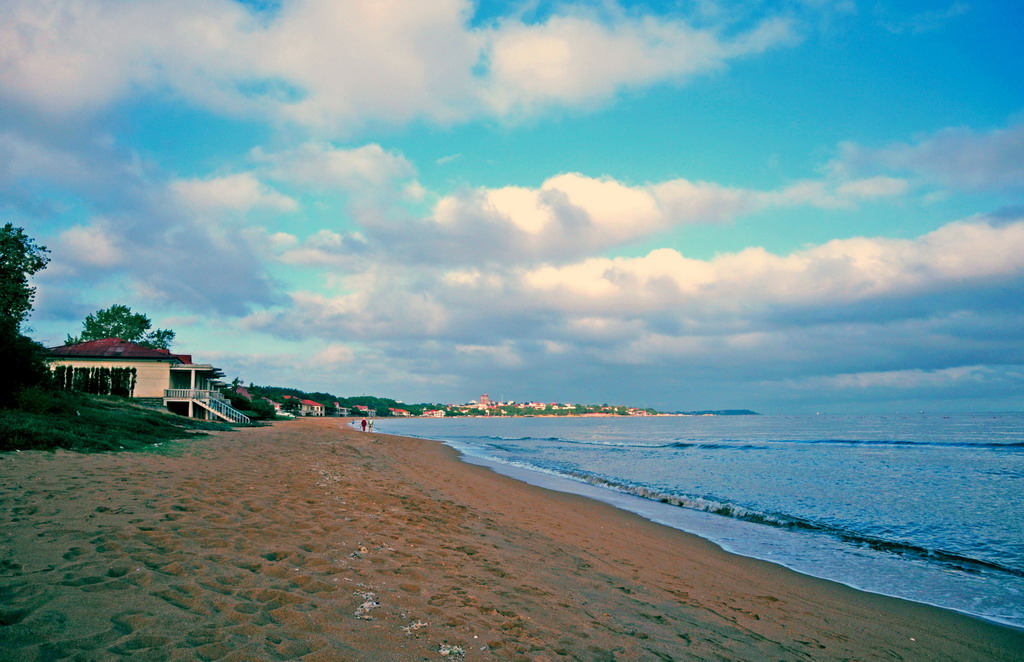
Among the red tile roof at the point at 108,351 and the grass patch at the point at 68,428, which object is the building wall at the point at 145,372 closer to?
the red tile roof at the point at 108,351

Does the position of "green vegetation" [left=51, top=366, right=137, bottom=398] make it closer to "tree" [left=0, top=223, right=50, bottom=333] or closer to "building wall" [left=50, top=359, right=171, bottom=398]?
"building wall" [left=50, top=359, right=171, bottom=398]

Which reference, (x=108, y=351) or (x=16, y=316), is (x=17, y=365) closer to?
(x=16, y=316)

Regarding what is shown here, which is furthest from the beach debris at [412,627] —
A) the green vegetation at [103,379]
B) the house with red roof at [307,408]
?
the house with red roof at [307,408]

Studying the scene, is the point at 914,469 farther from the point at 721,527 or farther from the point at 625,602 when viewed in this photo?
the point at 625,602

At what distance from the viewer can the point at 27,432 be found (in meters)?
12.0

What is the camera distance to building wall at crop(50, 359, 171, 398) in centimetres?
3722

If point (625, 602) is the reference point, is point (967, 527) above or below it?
below

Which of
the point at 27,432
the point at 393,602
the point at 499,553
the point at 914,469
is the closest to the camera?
the point at 393,602

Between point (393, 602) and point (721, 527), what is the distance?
10398mm

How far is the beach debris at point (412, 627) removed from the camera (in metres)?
4.09

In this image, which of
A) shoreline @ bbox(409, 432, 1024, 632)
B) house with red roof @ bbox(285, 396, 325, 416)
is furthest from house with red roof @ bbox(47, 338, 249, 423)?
house with red roof @ bbox(285, 396, 325, 416)

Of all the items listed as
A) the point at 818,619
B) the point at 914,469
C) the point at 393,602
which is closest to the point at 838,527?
the point at 818,619

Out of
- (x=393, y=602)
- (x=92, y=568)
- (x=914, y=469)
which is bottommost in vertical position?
(x=914, y=469)

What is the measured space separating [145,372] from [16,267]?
12978 millimetres
